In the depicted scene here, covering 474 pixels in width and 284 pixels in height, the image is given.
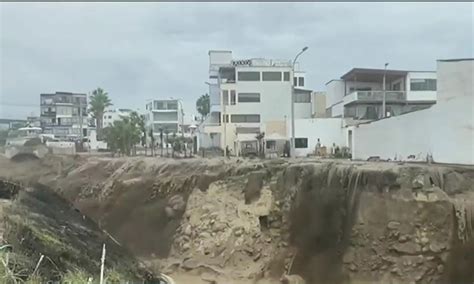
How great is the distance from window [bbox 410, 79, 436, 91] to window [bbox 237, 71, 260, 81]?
16.1 meters

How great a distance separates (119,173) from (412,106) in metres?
33.6

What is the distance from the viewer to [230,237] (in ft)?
65.5

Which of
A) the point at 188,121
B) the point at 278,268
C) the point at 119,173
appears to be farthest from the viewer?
the point at 188,121

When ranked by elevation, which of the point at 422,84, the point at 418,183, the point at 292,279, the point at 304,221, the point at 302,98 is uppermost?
the point at 422,84

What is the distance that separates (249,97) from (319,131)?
504 inches

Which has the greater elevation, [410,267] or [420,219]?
[420,219]

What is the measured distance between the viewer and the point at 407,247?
17.1 meters

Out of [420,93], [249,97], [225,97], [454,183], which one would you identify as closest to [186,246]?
[454,183]

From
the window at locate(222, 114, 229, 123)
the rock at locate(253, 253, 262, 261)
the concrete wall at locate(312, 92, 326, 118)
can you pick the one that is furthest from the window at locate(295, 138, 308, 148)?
the rock at locate(253, 253, 262, 261)

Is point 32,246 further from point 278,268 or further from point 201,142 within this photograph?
point 201,142

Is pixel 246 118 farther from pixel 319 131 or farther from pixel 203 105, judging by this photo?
pixel 203 105

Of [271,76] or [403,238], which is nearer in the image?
[403,238]

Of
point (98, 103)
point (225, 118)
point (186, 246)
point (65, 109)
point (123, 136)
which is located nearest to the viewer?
point (186, 246)

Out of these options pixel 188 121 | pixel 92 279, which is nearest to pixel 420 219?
pixel 92 279
